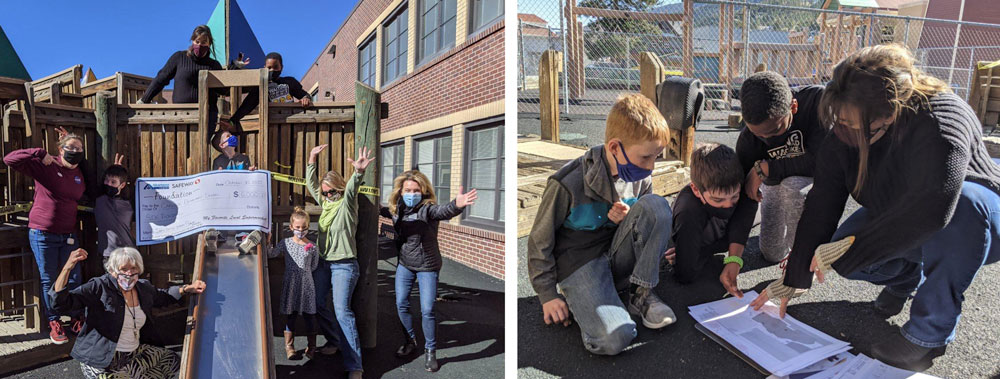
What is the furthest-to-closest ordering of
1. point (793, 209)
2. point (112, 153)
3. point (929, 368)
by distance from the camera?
point (112, 153) < point (793, 209) < point (929, 368)

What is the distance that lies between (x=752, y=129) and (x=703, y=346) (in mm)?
977

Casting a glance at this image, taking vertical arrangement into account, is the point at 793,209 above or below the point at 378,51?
below

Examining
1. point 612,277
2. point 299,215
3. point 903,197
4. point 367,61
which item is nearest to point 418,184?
point 299,215

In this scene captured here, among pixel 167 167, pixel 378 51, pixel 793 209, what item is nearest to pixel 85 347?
pixel 167 167

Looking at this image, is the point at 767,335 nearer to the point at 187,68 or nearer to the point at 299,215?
the point at 299,215

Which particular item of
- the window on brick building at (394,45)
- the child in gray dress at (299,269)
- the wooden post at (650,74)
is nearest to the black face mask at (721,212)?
the wooden post at (650,74)

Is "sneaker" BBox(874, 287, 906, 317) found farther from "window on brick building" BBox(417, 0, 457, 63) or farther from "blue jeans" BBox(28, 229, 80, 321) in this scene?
"window on brick building" BBox(417, 0, 457, 63)

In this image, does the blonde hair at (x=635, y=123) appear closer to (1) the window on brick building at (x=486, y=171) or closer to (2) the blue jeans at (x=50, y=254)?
(2) the blue jeans at (x=50, y=254)

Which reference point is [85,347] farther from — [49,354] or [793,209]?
[793,209]

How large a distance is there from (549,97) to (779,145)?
2187mm

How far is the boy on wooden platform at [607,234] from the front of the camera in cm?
222

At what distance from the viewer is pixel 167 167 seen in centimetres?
326

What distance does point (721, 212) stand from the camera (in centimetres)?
256

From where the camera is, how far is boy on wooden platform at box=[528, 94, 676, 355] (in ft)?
7.28
